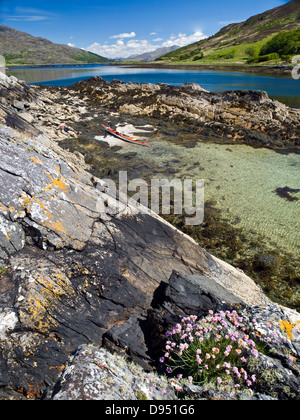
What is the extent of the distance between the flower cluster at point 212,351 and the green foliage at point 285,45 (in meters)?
170

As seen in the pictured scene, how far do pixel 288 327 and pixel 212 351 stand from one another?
209cm

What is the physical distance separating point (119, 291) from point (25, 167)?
4917 millimetres

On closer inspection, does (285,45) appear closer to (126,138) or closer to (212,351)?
(126,138)

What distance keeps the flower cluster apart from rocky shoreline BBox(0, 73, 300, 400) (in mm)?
227

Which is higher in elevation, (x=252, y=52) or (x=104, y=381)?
(x=252, y=52)

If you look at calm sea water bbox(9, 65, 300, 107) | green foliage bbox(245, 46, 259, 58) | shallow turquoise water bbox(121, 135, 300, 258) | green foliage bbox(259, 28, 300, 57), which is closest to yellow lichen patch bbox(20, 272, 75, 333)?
shallow turquoise water bbox(121, 135, 300, 258)

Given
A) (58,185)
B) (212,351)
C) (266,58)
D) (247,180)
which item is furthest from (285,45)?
(212,351)

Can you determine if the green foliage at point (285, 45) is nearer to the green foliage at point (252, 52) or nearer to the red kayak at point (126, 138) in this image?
the green foliage at point (252, 52)

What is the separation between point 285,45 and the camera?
437ft

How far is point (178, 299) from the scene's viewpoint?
6574 mm

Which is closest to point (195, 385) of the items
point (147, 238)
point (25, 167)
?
point (147, 238)

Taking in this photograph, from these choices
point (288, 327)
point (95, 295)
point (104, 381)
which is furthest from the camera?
point (95, 295)

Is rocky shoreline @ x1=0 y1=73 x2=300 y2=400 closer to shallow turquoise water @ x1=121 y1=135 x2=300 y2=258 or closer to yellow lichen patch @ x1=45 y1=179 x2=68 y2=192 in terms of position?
yellow lichen patch @ x1=45 y1=179 x2=68 y2=192

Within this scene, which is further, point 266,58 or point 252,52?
point 252,52
